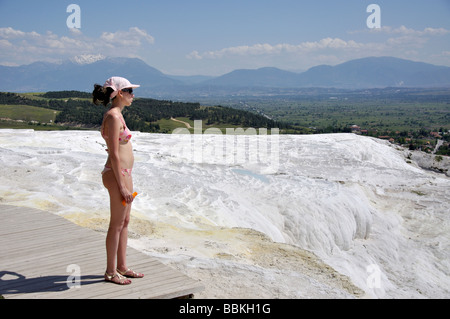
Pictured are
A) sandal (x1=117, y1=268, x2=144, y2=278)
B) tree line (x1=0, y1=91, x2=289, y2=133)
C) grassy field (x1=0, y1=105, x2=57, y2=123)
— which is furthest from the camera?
tree line (x1=0, y1=91, x2=289, y2=133)

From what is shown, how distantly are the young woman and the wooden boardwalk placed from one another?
1.17 ft

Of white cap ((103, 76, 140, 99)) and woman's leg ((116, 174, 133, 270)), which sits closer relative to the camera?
white cap ((103, 76, 140, 99))

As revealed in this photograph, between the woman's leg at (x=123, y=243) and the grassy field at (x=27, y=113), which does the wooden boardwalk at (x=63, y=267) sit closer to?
the woman's leg at (x=123, y=243)

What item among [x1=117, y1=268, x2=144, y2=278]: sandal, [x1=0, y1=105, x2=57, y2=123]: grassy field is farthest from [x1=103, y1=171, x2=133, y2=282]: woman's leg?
[x1=0, y1=105, x2=57, y2=123]: grassy field

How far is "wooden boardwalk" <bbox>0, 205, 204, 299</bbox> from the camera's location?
221 inches

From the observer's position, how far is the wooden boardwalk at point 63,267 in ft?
18.4

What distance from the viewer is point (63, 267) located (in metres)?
6.37

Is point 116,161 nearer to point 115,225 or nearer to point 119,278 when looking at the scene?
point 115,225

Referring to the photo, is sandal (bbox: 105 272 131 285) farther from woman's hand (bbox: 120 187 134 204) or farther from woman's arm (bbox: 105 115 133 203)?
woman's arm (bbox: 105 115 133 203)

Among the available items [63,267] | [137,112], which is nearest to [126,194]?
[63,267]

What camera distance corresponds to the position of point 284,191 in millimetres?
17797

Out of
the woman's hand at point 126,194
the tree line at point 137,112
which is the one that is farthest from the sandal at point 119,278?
the tree line at point 137,112

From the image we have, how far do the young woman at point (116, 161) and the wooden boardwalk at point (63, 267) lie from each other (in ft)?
1.17

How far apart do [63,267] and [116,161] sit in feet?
7.07
